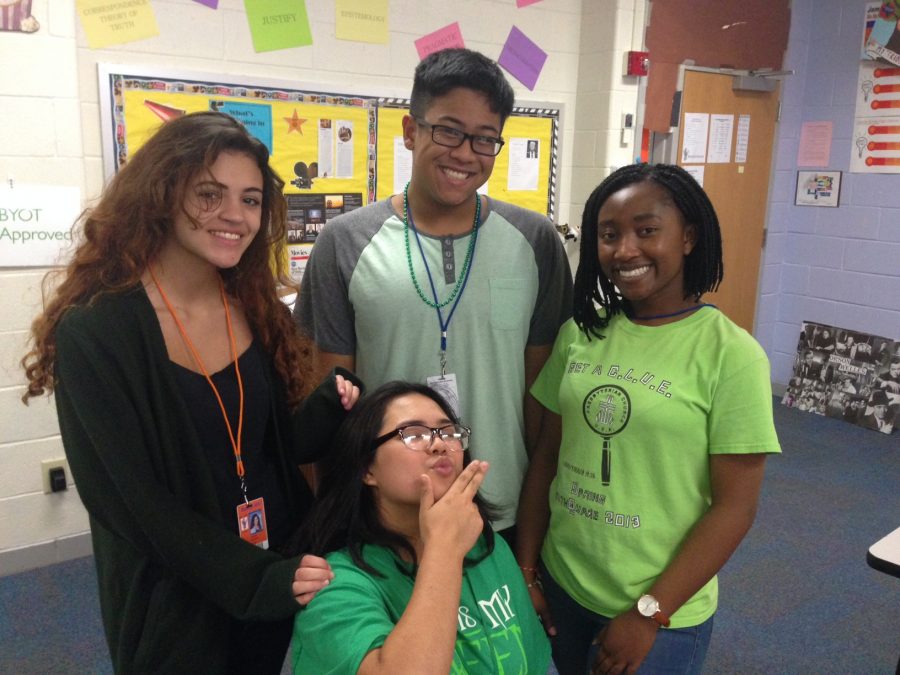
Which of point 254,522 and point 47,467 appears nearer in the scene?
point 254,522

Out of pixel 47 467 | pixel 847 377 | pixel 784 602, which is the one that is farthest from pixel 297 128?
pixel 847 377

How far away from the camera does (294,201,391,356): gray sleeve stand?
1535 mm

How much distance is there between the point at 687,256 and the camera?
1325mm

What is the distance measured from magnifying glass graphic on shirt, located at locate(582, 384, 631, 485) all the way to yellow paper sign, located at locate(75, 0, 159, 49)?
7.28ft

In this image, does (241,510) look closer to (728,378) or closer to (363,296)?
(363,296)

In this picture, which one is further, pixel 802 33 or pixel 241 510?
pixel 802 33

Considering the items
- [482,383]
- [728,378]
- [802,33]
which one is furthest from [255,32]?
[802,33]

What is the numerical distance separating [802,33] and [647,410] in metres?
4.46

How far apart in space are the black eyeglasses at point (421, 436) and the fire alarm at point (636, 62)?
297 cm

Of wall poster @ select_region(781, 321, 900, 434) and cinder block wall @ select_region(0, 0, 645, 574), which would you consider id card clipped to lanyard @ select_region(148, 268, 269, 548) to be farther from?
wall poster @ select_region(781, 321, 900, 434)

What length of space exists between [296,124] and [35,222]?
1.02 meters

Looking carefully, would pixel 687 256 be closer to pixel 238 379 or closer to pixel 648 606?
pixel 648 606

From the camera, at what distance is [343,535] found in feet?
4.17

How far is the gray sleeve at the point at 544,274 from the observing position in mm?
1608
